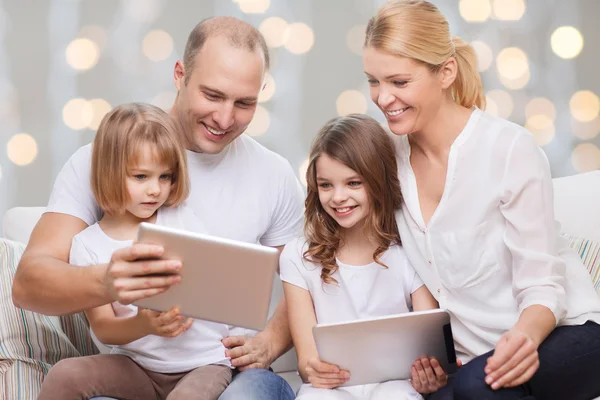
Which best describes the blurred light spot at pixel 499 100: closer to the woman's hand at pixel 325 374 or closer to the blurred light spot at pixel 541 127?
the blurred light spot at pixel 541 127

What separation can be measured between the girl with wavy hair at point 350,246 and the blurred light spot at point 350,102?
0.80 metres

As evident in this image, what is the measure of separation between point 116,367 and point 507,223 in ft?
2.89

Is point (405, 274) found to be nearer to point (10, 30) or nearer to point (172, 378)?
point (172, 378)

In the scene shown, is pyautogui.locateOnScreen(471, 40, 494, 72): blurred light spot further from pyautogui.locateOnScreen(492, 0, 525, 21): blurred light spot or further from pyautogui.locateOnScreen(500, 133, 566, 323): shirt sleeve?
pyautogui.locateOnScreen(500, 133, 566, 323): shirt sleeve

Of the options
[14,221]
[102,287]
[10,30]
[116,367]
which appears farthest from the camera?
[10,30]

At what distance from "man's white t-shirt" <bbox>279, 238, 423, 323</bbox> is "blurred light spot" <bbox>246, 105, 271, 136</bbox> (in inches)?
36.0

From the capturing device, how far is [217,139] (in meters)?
1.82

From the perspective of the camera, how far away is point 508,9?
2764 millimetres

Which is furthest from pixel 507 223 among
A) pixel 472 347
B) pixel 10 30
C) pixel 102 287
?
pixel 10 30

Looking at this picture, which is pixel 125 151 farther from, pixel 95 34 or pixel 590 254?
pixel 590 254

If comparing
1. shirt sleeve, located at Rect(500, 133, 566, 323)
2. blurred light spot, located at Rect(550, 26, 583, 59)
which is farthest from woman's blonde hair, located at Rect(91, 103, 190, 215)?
blurred light spot, located at Rect(550, 26, 583, 59)

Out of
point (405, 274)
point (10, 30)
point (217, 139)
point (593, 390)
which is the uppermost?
point (10, 30)

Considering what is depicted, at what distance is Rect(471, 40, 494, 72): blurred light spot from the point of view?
2752 millimetres

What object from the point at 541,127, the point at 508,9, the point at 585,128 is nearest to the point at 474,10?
the point at 508,9
